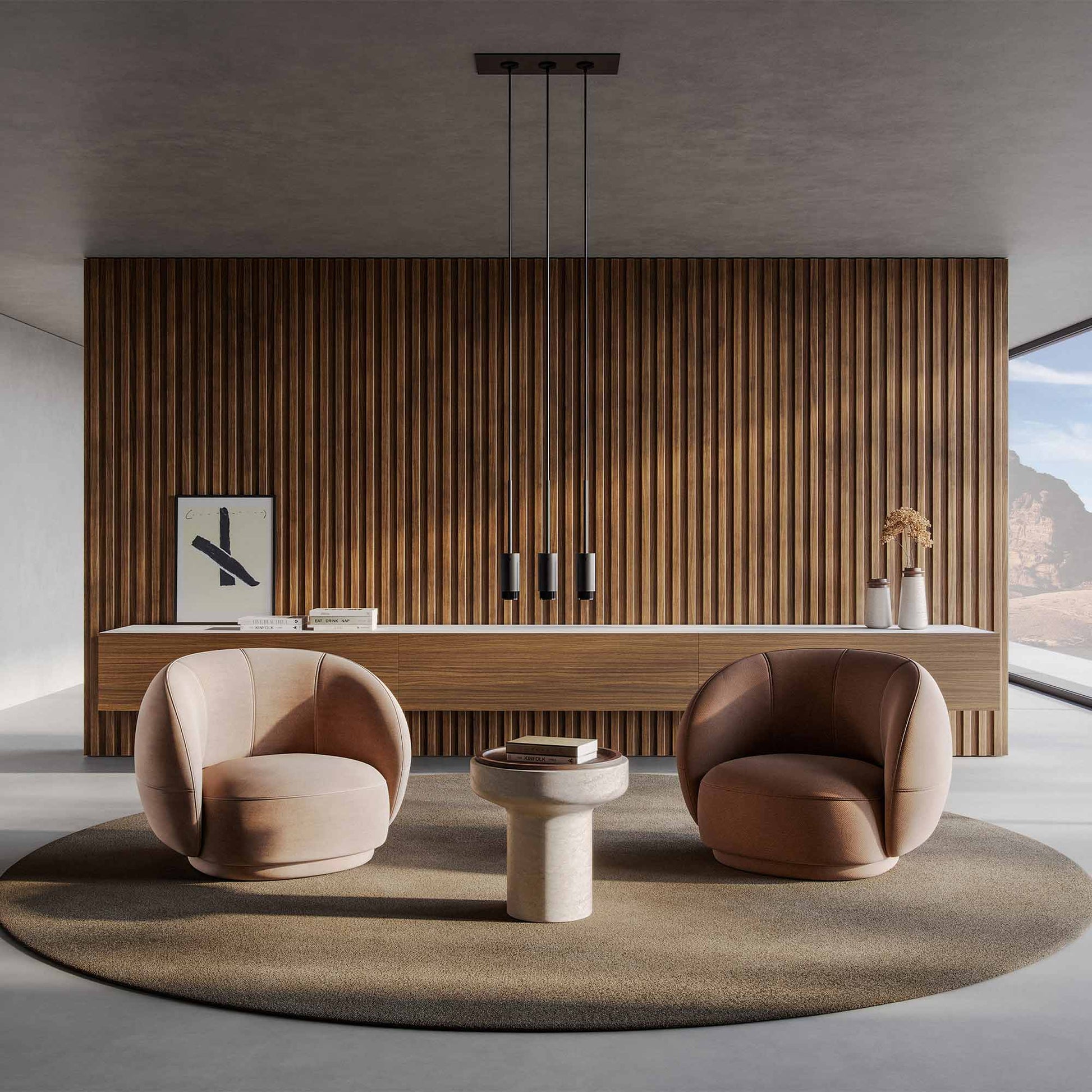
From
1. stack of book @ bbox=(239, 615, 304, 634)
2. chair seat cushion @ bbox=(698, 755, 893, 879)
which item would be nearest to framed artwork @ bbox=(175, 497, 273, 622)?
stack of book @ bbox=(239, 615, 304, 634)

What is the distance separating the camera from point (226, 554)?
231 inches

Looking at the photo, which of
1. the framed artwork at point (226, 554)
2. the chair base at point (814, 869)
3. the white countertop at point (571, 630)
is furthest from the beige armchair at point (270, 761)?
the framed artwork at point (226, 554)

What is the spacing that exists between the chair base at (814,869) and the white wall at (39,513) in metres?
5.98

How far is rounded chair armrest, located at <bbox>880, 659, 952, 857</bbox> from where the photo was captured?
3553 millimetres

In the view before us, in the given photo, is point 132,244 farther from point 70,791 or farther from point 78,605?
point 78,605

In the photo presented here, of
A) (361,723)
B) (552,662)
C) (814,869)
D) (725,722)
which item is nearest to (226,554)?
(552,662)

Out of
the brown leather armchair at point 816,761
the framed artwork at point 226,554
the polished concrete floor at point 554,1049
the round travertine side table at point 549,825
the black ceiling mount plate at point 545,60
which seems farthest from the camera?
the framed artwork at point 226,554

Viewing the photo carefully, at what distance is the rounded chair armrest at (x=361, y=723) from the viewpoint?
3881 mm

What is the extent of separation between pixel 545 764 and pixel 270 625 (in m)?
2.68

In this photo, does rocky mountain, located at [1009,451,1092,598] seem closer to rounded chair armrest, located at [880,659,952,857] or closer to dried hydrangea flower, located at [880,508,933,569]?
dried hydrangea flower, located at [880,508,933,569]

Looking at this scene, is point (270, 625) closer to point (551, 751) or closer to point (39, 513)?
point (551, 751)

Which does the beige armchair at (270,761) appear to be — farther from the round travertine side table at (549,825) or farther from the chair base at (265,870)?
the round travertine side table at (549,825)

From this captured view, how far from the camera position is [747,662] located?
418cm

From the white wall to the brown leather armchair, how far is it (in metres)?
5.76
